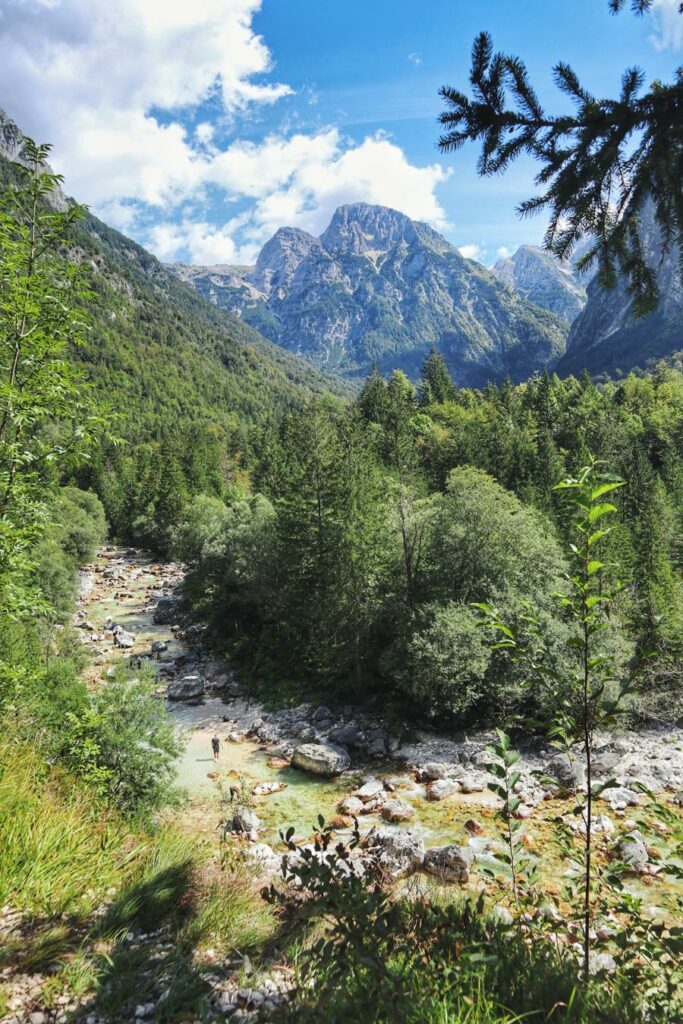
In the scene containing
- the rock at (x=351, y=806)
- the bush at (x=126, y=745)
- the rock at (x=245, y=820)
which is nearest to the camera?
the bush at (x=126, y=745)

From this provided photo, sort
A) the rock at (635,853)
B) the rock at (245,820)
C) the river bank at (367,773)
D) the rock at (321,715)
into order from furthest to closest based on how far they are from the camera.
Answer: the rock at (321,715)
the river bank at (367,773)
the rock at (245,820)
the rock at (635,853)

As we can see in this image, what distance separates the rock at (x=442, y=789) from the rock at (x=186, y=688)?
47.3 ft

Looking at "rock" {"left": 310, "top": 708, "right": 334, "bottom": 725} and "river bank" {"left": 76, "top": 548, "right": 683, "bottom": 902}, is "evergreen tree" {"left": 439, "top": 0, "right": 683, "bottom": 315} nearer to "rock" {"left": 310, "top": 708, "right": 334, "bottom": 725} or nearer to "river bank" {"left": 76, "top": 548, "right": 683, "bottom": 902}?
"river bank" {"left": 76, "top": 548, "right": 683, "bottom": 902}

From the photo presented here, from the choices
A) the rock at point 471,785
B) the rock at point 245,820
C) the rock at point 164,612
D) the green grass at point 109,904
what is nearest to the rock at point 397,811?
the rock at point 471,785

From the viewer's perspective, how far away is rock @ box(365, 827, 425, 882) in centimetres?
1237

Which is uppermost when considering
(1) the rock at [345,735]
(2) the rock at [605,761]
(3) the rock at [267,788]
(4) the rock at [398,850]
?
(4) the rock at [398,850]

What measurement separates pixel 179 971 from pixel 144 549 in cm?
7508

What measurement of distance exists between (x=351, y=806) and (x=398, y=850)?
12.9 feet

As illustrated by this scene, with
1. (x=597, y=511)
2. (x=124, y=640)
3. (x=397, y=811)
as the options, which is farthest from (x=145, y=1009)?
(x=124, y=640)

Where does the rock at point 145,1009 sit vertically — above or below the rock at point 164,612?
above

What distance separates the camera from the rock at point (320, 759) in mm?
19188

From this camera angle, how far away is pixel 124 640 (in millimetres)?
34312

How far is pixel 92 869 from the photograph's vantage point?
549 centimetres

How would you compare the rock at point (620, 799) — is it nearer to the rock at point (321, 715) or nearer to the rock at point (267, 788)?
the rock at point (267, 788)
